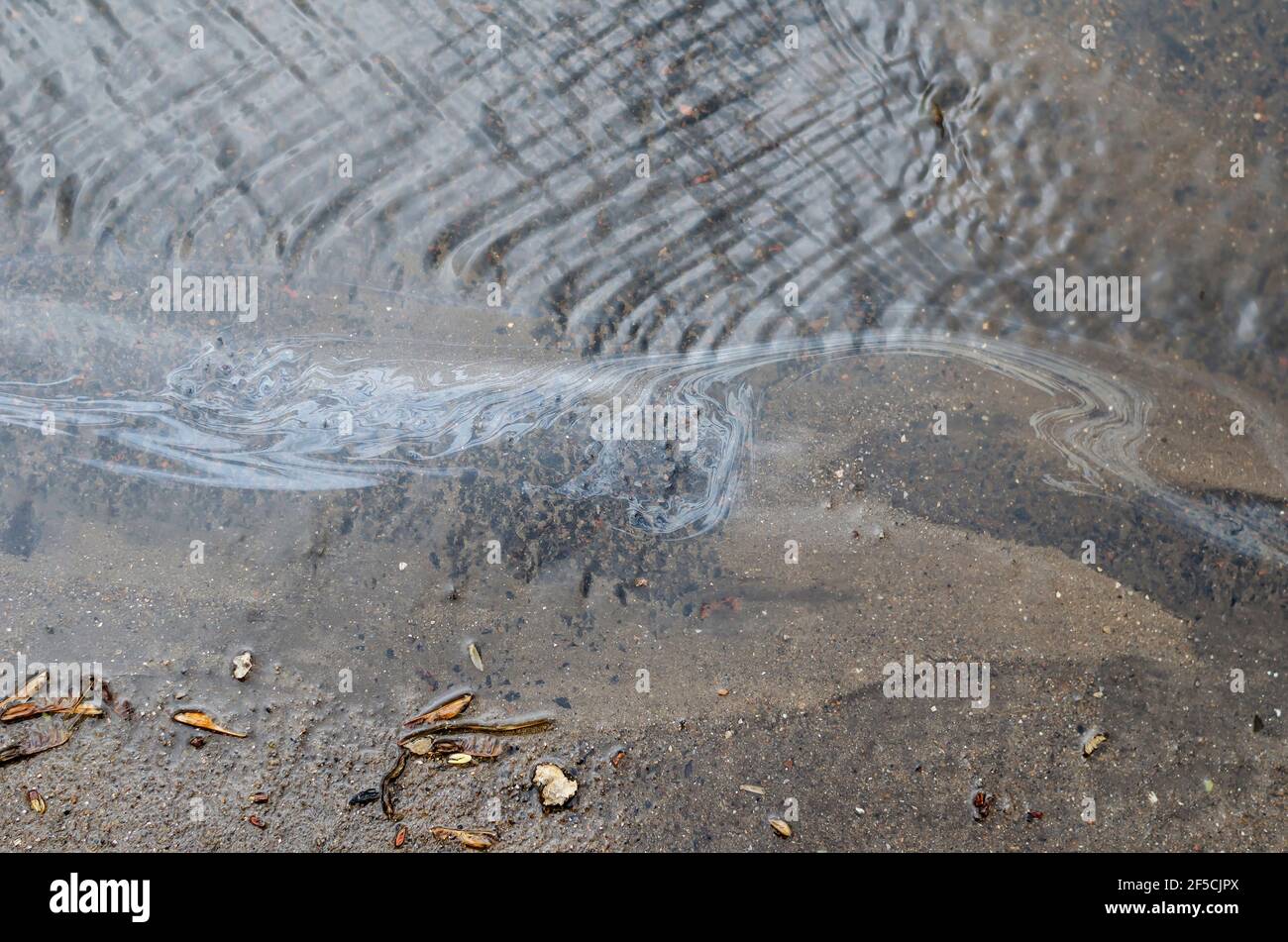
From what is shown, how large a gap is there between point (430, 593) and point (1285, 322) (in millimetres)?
4162

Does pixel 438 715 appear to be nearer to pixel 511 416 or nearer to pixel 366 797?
pixel 366 797

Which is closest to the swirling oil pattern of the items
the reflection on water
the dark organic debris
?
the reflection on water

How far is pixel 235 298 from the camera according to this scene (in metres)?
3.98

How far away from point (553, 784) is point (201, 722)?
161 cm

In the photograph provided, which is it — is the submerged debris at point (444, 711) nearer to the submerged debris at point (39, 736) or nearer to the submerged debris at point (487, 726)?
the submerged debris at point (487, 726)

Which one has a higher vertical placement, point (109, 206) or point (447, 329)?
point (109, 206)

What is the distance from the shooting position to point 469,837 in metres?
3.80

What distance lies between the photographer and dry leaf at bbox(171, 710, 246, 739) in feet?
12.6

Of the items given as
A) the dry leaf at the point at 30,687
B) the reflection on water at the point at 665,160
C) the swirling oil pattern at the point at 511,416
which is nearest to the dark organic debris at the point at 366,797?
the swirling oil pattern at the point at 511,416

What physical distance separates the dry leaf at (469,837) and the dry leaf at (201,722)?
3.25ft

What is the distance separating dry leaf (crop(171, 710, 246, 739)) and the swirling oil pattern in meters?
1.05
